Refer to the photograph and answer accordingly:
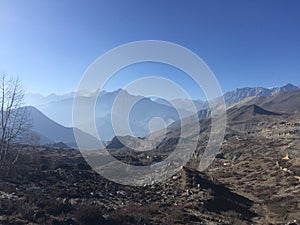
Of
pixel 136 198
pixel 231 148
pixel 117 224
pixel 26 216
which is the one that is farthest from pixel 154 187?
pixel 231 148

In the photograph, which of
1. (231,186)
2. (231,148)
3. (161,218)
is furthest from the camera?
(231,148)

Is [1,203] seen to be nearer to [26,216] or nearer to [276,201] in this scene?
[26,216]

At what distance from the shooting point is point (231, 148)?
443 ft

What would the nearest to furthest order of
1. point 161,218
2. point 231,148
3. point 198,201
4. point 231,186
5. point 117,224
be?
1. point 117,224
2. point 161,218
3. point 198,201
4. point 231,186
5. point 231,148

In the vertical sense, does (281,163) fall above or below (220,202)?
above

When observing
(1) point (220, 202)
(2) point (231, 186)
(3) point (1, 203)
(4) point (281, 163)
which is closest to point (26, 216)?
(3) point (1, 203)

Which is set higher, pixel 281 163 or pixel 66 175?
pixel 281 163

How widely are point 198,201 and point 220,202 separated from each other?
2350 mm

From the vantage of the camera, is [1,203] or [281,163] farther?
[281,163]

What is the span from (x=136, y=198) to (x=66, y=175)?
42.5 ft

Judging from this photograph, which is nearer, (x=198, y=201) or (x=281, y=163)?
(x=198, y=201)

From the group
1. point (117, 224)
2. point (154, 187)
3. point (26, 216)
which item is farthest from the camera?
point (154, 187)

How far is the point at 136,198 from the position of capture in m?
36.2

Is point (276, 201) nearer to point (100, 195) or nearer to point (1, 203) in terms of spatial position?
point (100, 195)
